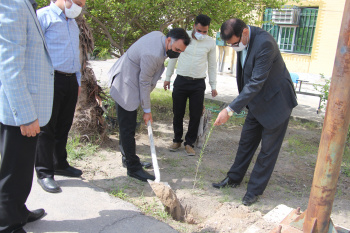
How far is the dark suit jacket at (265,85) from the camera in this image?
311 centimetres

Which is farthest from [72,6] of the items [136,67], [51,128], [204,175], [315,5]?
[315,5]

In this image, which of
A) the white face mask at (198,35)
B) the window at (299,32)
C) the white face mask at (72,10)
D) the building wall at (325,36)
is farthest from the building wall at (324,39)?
the white face mask at (72,10)

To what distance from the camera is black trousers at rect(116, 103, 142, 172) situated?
3589 mm

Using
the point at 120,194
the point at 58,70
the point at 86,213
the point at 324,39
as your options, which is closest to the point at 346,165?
the point at 120,194

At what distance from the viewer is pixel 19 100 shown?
7.00 ft

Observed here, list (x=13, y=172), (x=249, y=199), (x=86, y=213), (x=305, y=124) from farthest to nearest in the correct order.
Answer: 1. (x=305, y=124)
2. (x=249, y=199)
3. (x=86, y=213)
4. (x=13, y=172)

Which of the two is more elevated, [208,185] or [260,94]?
[260,94]

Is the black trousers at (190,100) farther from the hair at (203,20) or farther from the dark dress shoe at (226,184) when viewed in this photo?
the dark dress shoe at (226,184)

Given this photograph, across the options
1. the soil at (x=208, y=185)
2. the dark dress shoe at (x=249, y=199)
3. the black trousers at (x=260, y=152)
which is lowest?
the soil at (x=208, y=185)

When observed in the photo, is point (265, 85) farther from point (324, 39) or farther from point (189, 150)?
point (324, 39)

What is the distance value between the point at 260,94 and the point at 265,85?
108 millimetres

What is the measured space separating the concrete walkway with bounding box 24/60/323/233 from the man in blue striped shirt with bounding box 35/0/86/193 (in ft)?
0.55

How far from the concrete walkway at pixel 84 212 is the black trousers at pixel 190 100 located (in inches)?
71.8

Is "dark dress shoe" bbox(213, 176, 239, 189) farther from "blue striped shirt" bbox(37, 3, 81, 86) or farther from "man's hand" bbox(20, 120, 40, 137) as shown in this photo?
"man's hand" bbox(20, 120, 40, 137)
